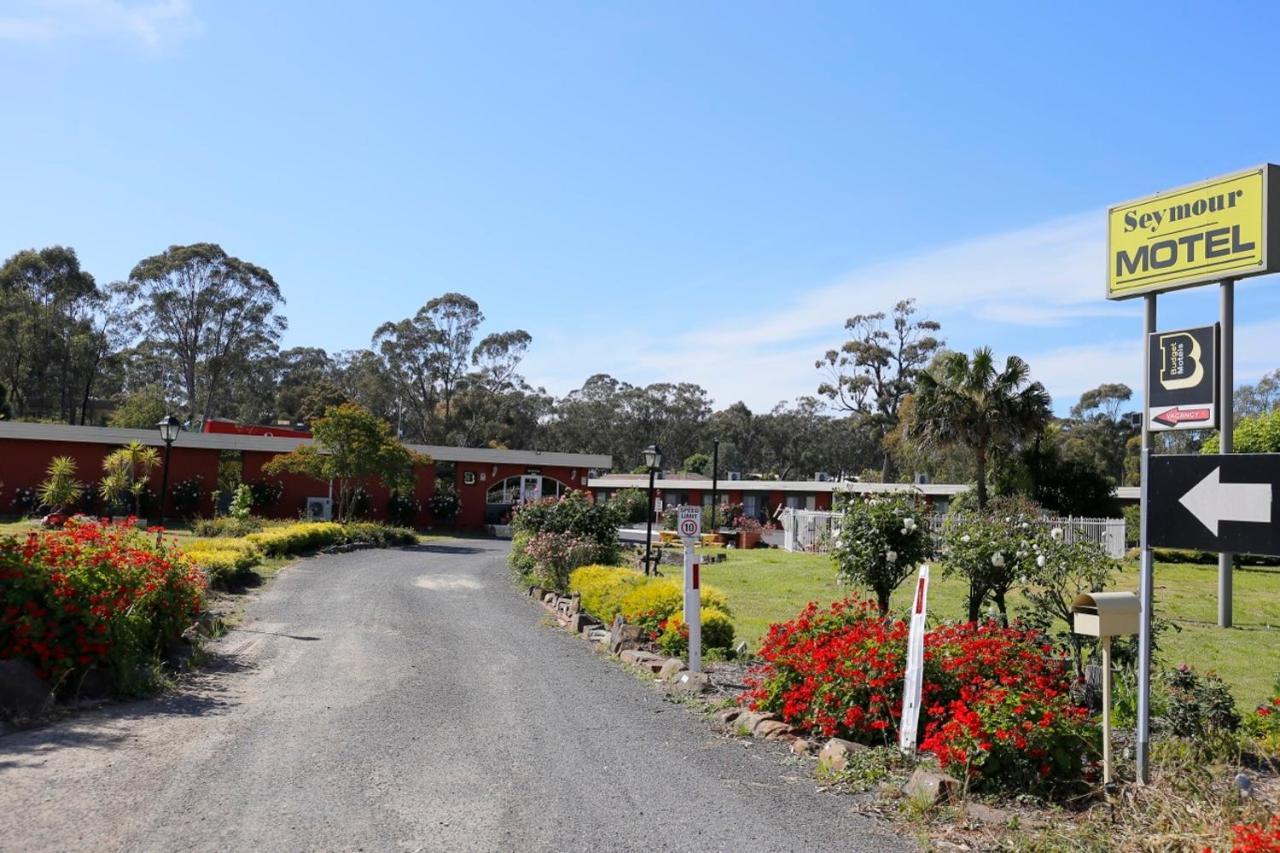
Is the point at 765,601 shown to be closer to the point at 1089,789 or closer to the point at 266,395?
the point at 1089,789

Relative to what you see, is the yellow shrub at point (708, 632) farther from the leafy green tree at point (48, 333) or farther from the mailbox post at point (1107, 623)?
the leafy green tree at point (48, 333)

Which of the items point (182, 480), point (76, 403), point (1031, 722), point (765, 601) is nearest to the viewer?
point (1031, 722)

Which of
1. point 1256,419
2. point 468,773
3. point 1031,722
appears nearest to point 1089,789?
point 1031,722

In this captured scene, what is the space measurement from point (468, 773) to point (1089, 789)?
362 centimetres

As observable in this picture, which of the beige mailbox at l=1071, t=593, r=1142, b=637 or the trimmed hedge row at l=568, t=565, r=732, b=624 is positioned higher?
the beige mailbox at l=1071, t=593, r=1142, b=637

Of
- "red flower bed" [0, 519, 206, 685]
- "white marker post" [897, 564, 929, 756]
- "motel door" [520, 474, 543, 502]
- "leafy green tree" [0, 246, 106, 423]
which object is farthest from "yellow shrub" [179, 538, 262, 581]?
"leafy green tree" [0, 246, 106, 423]

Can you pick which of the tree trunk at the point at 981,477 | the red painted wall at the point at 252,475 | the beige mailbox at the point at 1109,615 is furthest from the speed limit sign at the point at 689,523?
the red painted wall at the point at 252,475

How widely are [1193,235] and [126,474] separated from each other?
30750mm

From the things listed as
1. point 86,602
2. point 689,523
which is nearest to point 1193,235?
point 689,523

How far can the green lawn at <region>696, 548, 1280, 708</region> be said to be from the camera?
11.8 m

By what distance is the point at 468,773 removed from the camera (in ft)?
19.6

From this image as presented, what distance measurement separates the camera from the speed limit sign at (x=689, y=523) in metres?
11.1

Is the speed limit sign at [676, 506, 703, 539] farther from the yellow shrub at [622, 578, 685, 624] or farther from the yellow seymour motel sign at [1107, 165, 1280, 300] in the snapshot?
the yellow seymour motel sign at [1107, 165, 1280, 300]

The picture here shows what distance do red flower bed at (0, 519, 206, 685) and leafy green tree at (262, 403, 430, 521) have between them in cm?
2046
